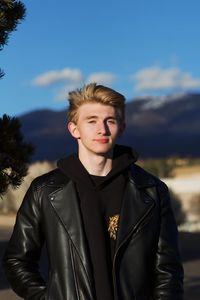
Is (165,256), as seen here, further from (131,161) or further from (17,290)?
(17,290)

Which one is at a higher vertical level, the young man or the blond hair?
the blond hair

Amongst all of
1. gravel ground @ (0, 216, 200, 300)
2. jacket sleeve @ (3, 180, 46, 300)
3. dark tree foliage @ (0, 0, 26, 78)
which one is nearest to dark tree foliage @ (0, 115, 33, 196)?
dark tree foliage @ (0, 0, 26, 78)

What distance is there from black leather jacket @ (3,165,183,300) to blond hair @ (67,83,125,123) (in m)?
0.27

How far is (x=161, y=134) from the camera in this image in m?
151

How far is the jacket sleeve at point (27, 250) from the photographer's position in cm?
285

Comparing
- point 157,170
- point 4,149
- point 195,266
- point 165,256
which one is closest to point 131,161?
point 165,256

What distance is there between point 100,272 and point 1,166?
397cm

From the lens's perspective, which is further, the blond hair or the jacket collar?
the blond hair

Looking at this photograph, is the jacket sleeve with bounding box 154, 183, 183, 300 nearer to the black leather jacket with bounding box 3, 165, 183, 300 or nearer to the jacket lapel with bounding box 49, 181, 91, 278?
the black leather jacket with bounding box 3, 165, 183, 300

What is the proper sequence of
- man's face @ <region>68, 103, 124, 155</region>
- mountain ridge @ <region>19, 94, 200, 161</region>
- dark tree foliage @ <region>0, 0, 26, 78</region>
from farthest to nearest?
mountain ridge @ <region>19, 94, 200, 161</region> → dark tree foliage @ <region>0, 0, 26, 78</region> → man's face @ <region>68, 103, 124, 155</region>

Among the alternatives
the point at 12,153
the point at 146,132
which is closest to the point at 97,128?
the point at 12,153

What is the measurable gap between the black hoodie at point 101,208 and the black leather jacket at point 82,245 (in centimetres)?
3

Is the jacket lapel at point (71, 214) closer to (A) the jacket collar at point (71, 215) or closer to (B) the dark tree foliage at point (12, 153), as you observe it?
(A) the jacket collar at point (71, 215)

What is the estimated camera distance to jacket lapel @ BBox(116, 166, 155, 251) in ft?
8.98
